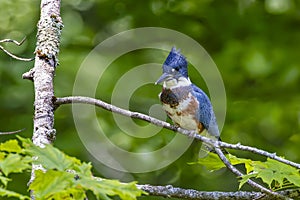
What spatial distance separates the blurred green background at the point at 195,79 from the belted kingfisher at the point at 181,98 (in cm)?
84

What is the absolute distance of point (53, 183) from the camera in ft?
3.44

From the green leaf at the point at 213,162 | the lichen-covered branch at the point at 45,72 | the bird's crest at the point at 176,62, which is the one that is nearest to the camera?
the lichen-covered branch at the point at 45,72

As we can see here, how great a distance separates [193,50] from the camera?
3289 mm

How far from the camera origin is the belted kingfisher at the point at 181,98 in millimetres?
2084

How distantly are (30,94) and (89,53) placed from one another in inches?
16.4

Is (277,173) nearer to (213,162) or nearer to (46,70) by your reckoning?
(213,162)

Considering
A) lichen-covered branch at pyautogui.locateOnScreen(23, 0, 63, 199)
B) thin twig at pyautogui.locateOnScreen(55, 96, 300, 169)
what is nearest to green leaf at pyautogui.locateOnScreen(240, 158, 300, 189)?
thin twig at pyautogui.locateOnScreen(55, 96, 300, 169)

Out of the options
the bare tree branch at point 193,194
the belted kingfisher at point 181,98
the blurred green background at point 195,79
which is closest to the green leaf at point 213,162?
the bare tree branch at point 193,194

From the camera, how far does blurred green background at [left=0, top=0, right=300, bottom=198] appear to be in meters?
3.13

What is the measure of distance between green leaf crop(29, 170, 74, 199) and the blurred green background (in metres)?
1.92

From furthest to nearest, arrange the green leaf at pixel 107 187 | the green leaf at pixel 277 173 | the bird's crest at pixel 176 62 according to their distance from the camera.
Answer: the bird's crest at pixel 176 62
the green leaf at pixel 277 173
the green leaf at pixel 107 187

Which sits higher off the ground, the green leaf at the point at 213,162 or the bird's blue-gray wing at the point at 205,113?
the bird's blue-gray wing at the point at 205,113

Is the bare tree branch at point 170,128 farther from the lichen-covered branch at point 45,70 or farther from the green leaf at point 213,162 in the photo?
the green leaf at point 213,162

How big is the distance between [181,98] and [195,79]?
1029 millimetres
